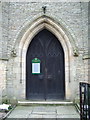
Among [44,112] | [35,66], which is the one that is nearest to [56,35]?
[35,66]

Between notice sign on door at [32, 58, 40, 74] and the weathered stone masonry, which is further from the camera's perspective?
notice sign on door at [32, 58, 40, 74]

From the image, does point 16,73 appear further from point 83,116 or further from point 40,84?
point 83,116

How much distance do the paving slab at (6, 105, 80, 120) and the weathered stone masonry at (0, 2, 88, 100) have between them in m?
0.69

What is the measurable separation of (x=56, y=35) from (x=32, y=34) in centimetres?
107

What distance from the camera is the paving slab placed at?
4.34m

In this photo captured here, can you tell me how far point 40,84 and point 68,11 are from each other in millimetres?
3492

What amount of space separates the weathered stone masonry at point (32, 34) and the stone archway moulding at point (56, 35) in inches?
1.7

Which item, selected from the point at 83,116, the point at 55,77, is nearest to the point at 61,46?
the point at 55,77

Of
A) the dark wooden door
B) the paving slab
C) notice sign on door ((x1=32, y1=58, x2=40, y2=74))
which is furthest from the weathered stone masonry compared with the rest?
the paving slab

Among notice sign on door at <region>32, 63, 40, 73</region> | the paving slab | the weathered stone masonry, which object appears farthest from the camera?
notice sign on door at <region>32, 63, 40, 73</region>

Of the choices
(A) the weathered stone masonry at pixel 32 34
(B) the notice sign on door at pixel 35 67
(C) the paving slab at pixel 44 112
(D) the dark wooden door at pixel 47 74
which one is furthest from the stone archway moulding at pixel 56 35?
(C) the paving slab at pixel 44 112

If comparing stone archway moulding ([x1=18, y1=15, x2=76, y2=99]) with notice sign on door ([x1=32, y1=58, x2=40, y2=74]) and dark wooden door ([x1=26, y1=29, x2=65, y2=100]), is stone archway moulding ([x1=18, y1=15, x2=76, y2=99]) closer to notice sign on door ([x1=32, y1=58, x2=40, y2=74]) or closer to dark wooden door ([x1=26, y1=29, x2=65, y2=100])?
dark wooden door ([x1=26, y1=29, x2=65, y2=100])

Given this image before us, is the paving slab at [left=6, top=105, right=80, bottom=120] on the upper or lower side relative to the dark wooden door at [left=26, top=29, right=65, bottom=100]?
lower

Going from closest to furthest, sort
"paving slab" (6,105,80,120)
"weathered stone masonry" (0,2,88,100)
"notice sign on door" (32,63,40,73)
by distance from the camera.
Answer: "paving slab" (6,105,80,120) → "weathered stone masonry" (0,2,88,100) → "notice sign on door" (32,63,40,73)
